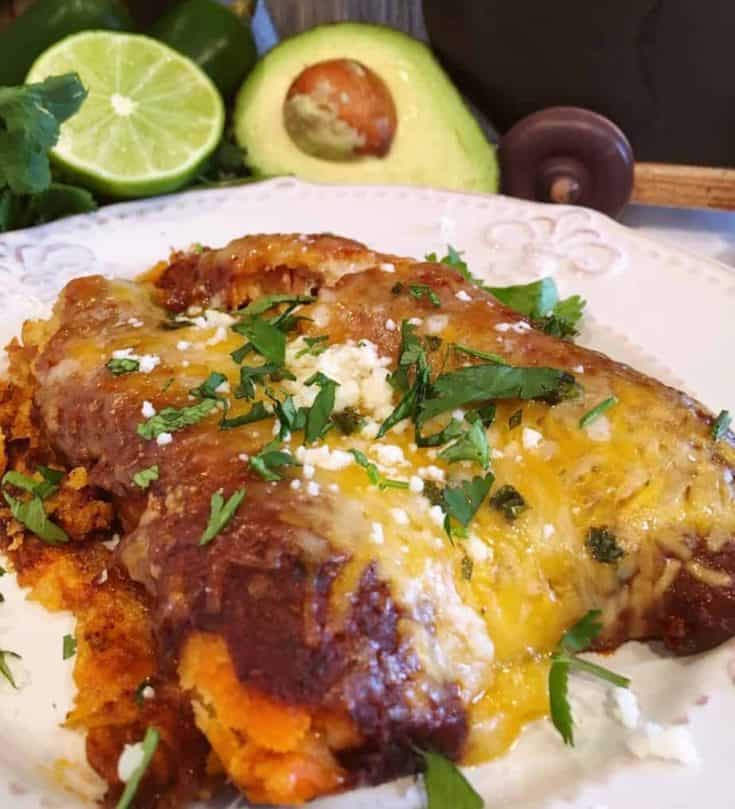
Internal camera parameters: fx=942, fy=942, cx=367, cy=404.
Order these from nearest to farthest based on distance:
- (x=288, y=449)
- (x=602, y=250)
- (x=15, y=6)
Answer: (x=288, y=449), (x=602, y=250), (x=15, y=6)

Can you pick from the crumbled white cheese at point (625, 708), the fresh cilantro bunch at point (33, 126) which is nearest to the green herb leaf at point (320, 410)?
the crumbled white cheese at point (625, 708)

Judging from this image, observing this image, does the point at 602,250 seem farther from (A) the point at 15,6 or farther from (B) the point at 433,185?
(A) the point at 15,6

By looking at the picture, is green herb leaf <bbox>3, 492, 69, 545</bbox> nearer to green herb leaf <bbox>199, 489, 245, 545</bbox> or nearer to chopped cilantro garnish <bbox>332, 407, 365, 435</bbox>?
green herb leaf <bbox>199, 489, 245, 545</bbox>

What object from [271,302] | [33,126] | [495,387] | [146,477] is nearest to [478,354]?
[495,387]

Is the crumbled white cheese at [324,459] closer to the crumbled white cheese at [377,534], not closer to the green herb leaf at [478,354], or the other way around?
the crumbled white cheese at [377,534]

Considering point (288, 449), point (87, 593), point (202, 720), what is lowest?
point (87, 593)

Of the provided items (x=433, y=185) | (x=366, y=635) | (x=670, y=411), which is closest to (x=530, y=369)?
(x=670, y=411)

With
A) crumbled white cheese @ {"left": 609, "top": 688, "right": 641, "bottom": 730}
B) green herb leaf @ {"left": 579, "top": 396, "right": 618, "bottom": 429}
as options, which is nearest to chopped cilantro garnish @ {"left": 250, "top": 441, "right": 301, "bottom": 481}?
green herb leaf @ {"left": 579, "top": 396, "right": 618, "bottom": 429}
